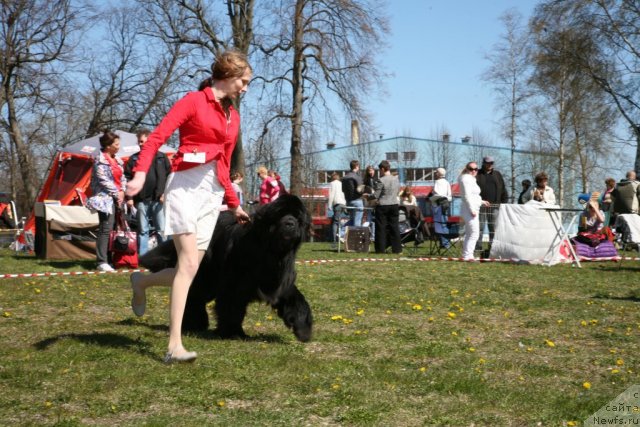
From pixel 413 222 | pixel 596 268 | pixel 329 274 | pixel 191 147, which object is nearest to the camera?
pixel 191 147

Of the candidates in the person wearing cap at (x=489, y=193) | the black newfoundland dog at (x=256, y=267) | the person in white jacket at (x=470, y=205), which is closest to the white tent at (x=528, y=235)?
the person in white jacket at (x=470, y=205)

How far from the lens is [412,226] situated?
1816 centimetres

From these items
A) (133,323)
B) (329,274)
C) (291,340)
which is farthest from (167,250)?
(329,274)

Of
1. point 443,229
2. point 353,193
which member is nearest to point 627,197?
point 443,229

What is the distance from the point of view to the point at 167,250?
6137 mm

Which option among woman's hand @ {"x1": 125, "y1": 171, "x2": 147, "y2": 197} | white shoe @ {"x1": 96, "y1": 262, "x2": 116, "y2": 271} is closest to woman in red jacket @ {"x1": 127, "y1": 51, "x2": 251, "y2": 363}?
woman's hand @ {"x1": 125, "y1": 171, "x2": 147, "y2": 197}

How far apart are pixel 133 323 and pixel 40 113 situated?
89.3 feet

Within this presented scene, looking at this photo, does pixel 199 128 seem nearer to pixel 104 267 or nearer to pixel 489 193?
pixel 104 267

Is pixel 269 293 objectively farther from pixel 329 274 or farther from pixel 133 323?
pixel 329 274

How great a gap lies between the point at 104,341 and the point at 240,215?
1.40 m

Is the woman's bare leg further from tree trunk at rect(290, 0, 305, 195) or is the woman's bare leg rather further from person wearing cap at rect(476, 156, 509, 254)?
tree trunk at rect(290, 0, 305, 195)

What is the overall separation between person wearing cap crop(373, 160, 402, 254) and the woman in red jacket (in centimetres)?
1084

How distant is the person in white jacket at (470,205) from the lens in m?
13.6

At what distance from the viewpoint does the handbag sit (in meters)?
11.2
